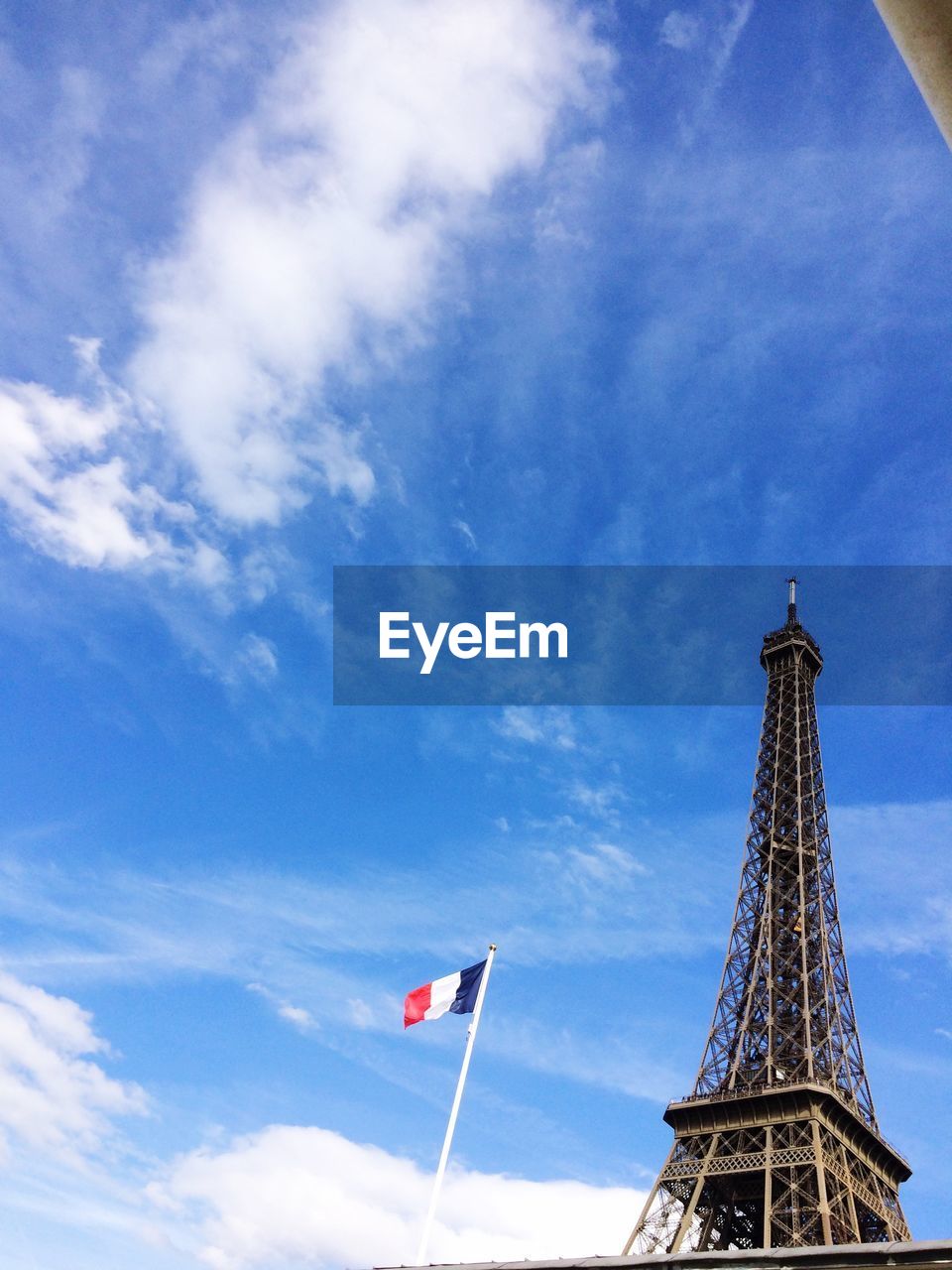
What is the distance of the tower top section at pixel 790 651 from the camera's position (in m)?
97.5

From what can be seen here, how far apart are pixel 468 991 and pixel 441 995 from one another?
82 centimetres

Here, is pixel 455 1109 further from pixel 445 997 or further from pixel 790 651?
pixel 790 651

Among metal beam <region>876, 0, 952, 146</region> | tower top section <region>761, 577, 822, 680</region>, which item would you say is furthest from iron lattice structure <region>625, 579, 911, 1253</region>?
metal beam <region>876, 0, 952, 146</region>

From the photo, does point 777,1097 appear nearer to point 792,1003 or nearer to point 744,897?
point 792,1003

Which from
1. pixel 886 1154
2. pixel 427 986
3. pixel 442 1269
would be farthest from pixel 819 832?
pixel 442 1269

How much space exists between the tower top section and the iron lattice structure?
13.1 m

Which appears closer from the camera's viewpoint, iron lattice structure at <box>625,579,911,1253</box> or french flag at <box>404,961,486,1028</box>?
french flag at <box>404,961,486,1028</box>

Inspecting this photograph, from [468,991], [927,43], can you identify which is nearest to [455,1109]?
[468,991]

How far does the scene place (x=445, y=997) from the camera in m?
26.5

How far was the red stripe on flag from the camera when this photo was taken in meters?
26.2

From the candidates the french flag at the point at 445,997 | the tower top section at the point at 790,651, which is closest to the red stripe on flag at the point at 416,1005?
the french flag at the point at 445,997

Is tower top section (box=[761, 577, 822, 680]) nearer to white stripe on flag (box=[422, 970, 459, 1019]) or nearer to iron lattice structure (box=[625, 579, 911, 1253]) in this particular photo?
iron lattice structure (box=[625, 579, 911, 1253])

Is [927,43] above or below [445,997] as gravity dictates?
below

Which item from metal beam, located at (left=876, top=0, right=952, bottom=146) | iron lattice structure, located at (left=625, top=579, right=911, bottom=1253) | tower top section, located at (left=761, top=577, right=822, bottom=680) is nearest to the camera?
metal beam, located at (left=876, top=0, right=952, bottom=146)
